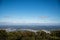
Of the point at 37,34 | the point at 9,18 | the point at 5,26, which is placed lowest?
the point at 37,34

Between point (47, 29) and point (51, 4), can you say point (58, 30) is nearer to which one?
point (47, 29)

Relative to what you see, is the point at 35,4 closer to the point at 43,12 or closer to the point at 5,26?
the point at 43,12

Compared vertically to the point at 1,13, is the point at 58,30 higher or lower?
lower

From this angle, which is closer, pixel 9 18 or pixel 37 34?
pixel 37 34

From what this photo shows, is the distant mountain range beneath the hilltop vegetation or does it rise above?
above

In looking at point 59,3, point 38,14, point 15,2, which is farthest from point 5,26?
point 59,3

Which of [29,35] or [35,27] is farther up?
[35,27]

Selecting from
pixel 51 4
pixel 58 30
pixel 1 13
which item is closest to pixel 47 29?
pixel 58 30

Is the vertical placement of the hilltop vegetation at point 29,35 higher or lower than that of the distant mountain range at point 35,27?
lower

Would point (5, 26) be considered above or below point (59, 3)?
below
